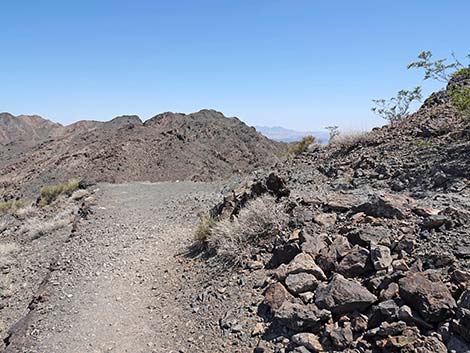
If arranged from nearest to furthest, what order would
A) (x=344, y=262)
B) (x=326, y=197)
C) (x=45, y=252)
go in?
(x=344, y=262) < (x=326, y=197) < (x=45, y=252)

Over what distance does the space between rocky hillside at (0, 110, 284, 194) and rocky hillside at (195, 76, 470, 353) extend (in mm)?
21403

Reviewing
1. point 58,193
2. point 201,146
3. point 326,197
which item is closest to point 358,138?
point 326,197

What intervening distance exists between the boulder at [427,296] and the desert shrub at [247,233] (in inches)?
104

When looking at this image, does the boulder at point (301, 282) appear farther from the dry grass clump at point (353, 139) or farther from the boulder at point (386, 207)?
the dry grass clump at point (353, 139)

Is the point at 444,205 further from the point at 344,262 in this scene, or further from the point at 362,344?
the point at 362,344

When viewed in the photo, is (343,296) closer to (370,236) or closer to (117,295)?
(370,236)

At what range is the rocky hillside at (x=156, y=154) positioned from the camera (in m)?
31.1

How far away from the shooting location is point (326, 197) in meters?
7.10

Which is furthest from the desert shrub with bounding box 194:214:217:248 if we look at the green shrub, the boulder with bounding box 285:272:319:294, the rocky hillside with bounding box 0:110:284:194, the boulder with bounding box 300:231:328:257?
the rocky hillside with bounding box 0:110:284:194

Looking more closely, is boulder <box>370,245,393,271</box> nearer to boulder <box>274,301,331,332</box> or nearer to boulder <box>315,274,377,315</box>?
boulder <box>315,274,377,315</box>

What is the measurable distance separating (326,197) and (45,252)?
22.7ft

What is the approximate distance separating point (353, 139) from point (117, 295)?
726cm

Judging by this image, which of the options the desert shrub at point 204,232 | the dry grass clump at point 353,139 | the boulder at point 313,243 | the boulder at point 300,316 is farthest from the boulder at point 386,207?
the dry grass clump at point 353,139

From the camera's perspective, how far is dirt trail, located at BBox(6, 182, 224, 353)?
17.7ft
